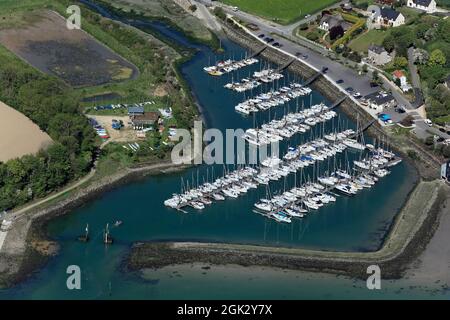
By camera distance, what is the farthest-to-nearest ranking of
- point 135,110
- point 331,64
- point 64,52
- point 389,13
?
point 389,13, point 64,52, point 331,64, point 135,110

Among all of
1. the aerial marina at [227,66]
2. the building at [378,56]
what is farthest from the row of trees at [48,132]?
the building at [378,56]

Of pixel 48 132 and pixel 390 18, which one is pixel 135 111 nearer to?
pixel 48 132

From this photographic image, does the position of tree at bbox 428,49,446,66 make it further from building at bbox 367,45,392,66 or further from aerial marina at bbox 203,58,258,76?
aerial marina at bbox 203,58,258,76

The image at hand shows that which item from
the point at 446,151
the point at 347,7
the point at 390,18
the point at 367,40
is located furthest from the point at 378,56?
the point at 446,151

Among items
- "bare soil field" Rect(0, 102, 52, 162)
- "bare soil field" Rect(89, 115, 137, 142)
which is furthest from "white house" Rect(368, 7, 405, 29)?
"bare soil field" Rect(0, 102, 52, 162)

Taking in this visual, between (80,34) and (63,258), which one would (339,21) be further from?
(63,258)

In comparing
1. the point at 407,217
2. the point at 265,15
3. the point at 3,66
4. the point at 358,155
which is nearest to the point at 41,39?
the point at 3,66
